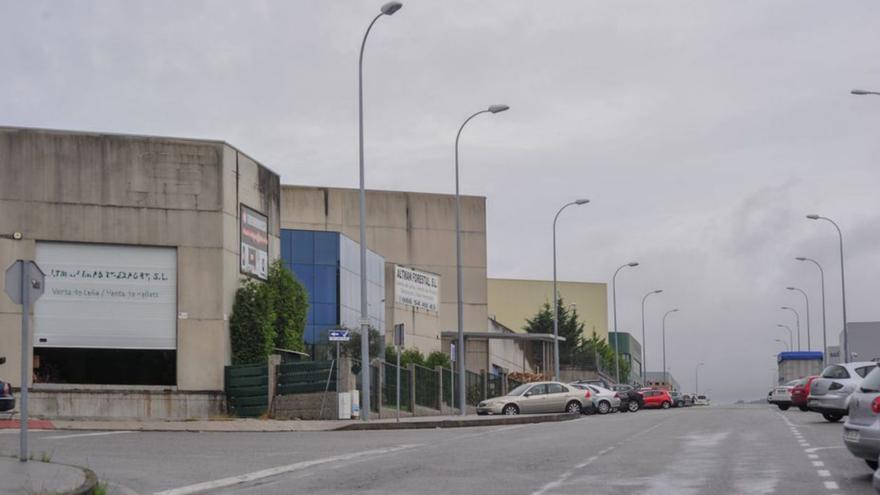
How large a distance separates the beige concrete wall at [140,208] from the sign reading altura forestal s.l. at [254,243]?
0.92 m

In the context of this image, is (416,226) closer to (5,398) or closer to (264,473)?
(5,398)

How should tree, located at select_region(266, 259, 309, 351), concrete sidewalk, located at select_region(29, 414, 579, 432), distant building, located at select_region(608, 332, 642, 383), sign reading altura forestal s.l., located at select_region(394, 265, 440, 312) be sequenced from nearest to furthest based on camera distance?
concrete sidewalk, located at select_region(29, 414, 579, 432) < tree, located at select_region(266, 259, 309, 351) < sign reading altura forestal s.l., located at select_region(394, 265, 440, 312) < distant building, located at select_region(608, 332, 642, 383)

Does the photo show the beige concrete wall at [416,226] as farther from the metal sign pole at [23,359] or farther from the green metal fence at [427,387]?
the metal sign pole at [23,359]

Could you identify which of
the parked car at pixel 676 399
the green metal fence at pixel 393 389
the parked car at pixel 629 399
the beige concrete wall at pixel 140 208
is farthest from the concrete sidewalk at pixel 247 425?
the parked car at pixel 676 399

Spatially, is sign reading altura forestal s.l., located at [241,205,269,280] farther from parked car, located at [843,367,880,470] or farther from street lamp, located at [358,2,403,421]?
parked car, located at [843,367,880,470]

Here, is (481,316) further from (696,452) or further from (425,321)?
(696,452)

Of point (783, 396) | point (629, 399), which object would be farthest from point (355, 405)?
point (629, 399)

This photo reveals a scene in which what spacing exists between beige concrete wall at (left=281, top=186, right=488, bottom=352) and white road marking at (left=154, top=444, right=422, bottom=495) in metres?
50.0

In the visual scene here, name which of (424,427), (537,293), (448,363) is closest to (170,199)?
(424,427)

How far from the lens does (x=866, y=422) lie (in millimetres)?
15000

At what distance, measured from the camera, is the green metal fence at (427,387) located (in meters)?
46.6

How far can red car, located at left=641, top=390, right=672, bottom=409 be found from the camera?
2753 inches

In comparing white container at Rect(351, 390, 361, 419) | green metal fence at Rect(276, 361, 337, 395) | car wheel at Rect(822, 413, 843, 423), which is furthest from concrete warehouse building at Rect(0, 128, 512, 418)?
car wheel at Rect(822, 413, 843, 423)

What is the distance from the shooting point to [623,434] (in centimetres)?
2766
